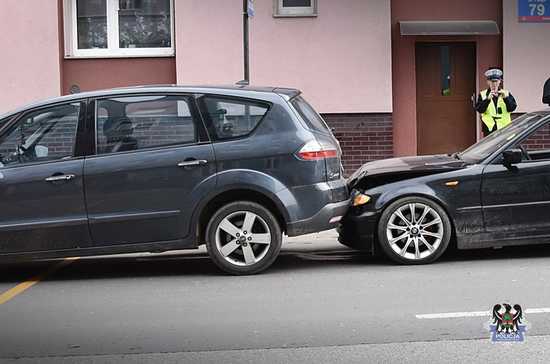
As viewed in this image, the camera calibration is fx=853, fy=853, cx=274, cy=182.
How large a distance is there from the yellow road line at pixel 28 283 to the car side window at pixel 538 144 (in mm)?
4721

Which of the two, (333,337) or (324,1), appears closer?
(333,337)

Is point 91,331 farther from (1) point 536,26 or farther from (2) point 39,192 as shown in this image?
(1) point 536,26

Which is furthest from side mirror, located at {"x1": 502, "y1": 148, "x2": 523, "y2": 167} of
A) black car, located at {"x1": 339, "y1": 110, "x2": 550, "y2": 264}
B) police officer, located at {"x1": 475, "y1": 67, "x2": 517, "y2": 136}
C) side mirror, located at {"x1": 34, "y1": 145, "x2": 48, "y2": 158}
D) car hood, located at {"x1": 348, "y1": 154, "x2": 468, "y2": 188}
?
side mirror, located at {"x1": 34, "y1": 145, "x2": 48, "y2": 158}

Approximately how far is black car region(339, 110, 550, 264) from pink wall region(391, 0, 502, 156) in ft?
19.6

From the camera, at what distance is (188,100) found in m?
7.74

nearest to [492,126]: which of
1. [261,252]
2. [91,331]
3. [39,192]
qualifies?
[261,252]

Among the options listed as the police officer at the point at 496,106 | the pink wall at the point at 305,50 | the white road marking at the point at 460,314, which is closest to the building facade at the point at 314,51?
the pink wall at the point at 305,50

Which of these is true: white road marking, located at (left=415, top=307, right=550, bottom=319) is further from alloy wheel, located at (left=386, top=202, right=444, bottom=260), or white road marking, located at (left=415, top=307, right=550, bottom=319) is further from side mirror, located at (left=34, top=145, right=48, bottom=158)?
side mirror, located at (left=34, top=145, right=48, bottom=158)

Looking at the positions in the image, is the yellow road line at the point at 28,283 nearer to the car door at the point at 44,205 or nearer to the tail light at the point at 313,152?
the car door at the point at 44,205

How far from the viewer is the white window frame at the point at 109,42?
13.9 metres

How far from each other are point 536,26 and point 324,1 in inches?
135

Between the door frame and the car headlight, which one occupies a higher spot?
the door frame

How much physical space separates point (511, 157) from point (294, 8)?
256 inches

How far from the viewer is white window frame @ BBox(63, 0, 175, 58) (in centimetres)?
1385
